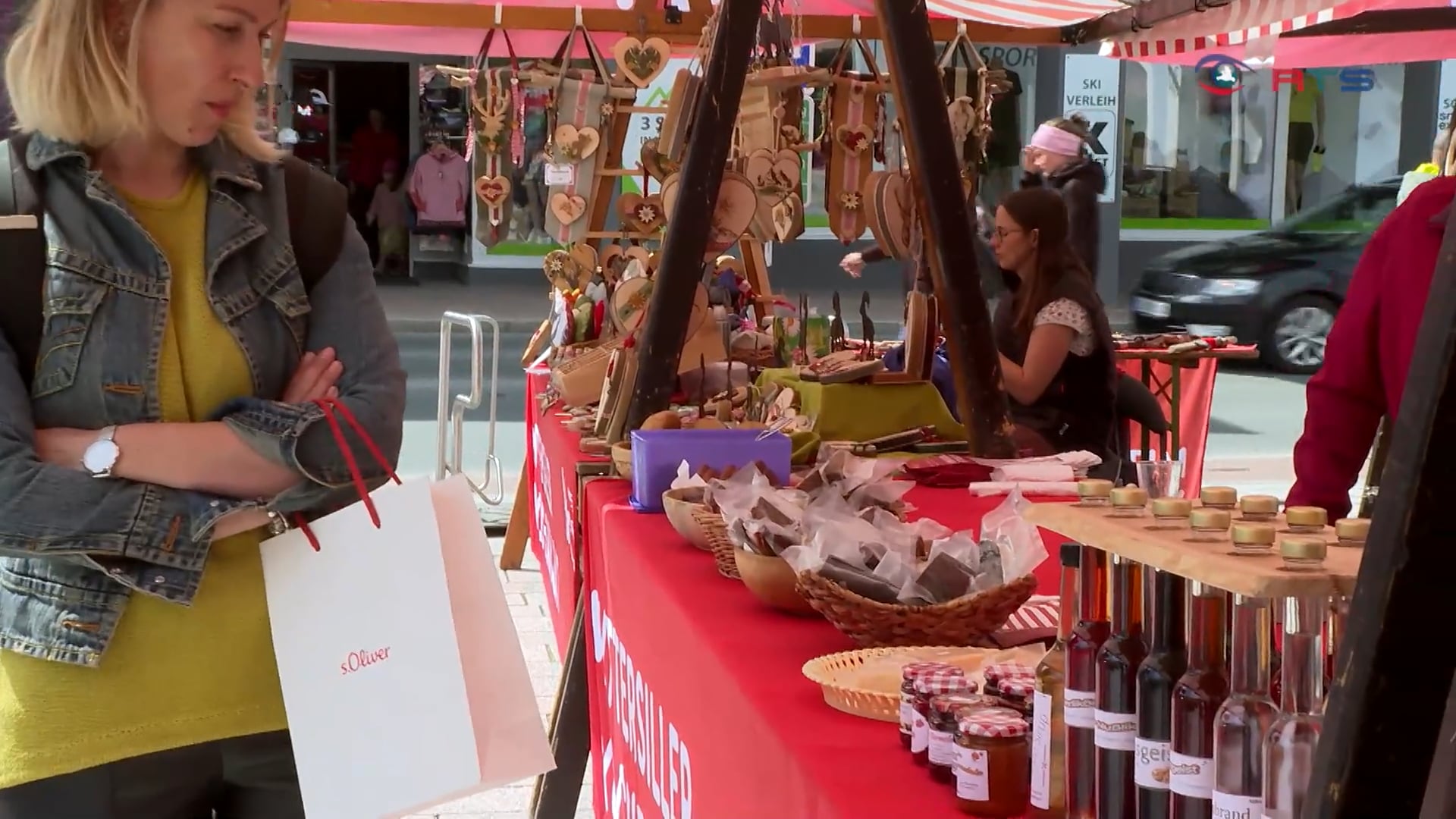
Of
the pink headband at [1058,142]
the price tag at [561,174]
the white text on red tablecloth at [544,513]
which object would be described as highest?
the pink headband at [1058,142]

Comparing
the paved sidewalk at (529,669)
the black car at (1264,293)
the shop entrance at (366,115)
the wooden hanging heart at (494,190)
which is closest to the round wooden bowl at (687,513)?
the paved sidewalk at (529,669)

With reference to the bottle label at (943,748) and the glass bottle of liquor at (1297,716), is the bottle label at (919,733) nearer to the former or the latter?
the bottle label at (943,748)

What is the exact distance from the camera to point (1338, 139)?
17.7 metres

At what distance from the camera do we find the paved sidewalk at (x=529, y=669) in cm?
361

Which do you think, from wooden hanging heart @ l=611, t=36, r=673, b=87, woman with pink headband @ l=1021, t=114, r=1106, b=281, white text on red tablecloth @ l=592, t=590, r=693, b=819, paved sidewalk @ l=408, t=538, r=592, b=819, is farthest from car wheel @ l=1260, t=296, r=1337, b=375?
white text on red tablecloth @ l=592, t=590, r=693, b=819

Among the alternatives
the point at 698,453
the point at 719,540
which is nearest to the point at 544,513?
the point at 698,453

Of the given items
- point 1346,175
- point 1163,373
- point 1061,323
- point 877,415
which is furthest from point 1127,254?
point 877,415

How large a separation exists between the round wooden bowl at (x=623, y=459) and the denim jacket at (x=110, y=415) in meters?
1.25

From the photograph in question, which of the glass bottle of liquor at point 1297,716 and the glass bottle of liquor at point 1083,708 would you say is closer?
the glass bottle of liquor at point 1297,716

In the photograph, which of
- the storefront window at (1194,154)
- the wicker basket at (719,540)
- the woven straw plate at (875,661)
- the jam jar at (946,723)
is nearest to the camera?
the jam jar at (946,723)

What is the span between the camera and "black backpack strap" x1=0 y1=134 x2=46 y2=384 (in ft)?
5.25

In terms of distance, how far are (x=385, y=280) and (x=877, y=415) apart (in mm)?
14988

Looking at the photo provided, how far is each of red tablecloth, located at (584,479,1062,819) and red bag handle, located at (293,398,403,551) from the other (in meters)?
0.41

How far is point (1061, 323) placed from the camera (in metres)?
4.21
